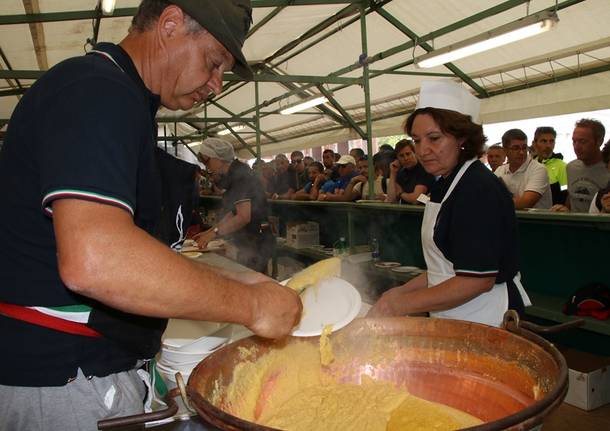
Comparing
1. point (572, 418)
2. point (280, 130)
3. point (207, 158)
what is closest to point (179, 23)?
point (572, 418)

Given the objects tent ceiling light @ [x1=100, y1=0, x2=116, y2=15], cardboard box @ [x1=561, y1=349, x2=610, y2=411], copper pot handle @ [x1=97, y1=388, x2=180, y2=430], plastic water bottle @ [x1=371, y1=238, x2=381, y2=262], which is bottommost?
cardboard box @ [x1=561, y1=349, x2=610, y2=411]

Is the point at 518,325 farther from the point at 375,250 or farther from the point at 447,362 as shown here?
the point at 375,250

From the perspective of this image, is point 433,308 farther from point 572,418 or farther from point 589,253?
point 589,253

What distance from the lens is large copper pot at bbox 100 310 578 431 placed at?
3.43 ft

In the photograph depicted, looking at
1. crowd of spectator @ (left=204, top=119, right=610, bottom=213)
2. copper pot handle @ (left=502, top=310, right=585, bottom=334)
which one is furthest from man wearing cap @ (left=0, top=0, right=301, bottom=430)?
crowd of spectator @ (left=204, top=119, right=610, bottom=213)

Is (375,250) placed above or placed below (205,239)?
below

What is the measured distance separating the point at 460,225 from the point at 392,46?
7.22 meters

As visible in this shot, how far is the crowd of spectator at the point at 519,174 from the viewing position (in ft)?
12.7

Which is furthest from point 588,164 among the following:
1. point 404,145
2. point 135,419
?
point 135,419

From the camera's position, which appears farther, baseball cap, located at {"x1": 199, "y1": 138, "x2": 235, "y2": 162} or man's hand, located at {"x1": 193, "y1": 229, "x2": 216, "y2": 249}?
man's hand, located at {"x1": 193, "y1": 229, "x2": 216, "y2": 249}

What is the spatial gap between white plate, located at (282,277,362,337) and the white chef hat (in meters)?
0.88

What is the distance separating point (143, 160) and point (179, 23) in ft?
1.00

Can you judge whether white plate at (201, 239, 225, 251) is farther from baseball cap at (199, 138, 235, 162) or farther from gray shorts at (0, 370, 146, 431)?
gray shorts at (0, 370, 146, 431)

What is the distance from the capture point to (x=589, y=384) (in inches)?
111
